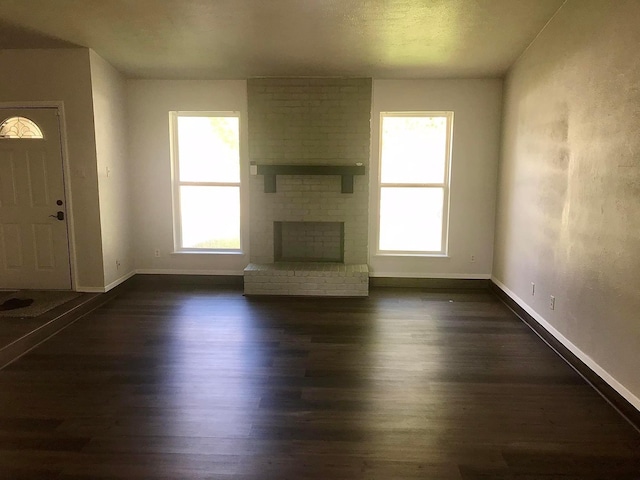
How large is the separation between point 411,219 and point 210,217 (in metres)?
2.64

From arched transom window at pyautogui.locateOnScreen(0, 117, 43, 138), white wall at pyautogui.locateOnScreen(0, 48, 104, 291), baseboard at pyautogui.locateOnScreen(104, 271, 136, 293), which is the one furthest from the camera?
baseboard at pyautogui.locateOnScreen(104, 271, 136, 293)

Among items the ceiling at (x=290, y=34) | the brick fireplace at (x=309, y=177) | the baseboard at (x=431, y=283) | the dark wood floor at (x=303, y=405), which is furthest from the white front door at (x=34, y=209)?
the baseboard at (x=431, y=283)

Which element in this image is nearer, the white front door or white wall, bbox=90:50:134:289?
the white front door

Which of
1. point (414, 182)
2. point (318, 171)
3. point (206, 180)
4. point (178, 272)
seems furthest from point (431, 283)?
point (178, 272)

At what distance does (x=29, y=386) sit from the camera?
287 centimetres

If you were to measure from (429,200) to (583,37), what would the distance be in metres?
2.51

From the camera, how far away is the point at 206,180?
5465mm

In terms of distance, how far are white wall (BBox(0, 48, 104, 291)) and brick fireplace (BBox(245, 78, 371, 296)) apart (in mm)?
1762

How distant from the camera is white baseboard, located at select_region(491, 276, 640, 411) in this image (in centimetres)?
255

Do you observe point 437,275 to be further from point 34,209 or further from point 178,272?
point 34,209

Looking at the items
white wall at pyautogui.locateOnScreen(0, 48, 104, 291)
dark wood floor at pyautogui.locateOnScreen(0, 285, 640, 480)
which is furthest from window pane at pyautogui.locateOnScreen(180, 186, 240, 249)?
dark wood floor at pyautogui.locateOnScreen(0, 285, 640, 480)

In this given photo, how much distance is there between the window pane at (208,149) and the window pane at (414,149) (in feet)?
6.30

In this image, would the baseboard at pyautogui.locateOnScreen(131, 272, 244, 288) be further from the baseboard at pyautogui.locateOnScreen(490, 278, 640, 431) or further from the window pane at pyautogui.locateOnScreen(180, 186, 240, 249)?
the baseboard at pyautogui.locateOnScreen(490, 278, 640, 431)

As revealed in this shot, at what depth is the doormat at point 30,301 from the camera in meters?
4.02
